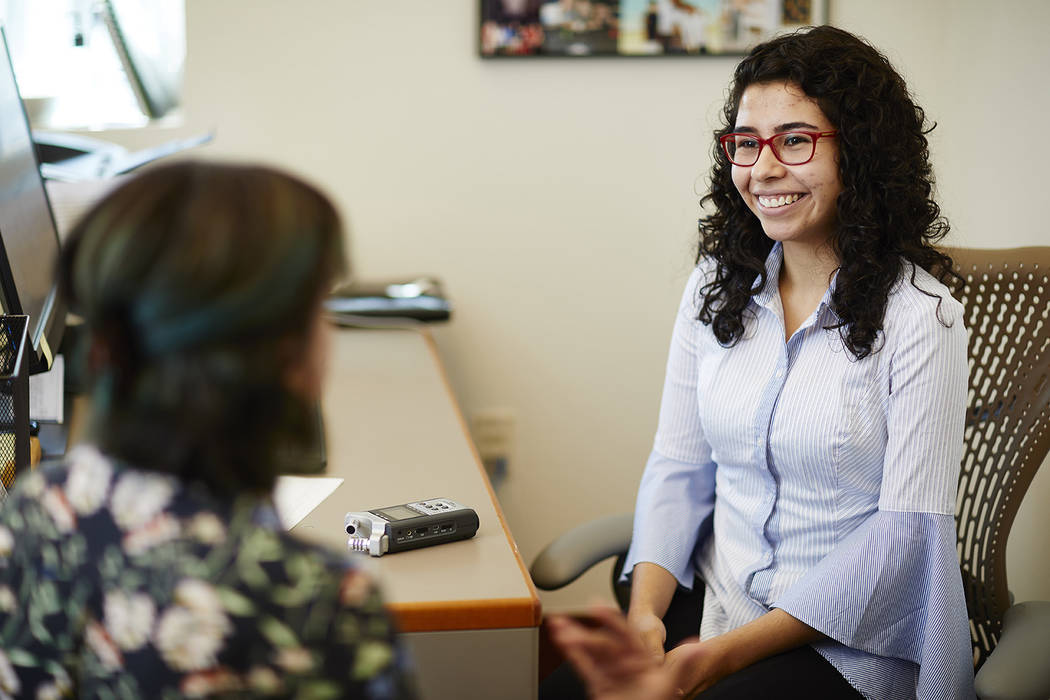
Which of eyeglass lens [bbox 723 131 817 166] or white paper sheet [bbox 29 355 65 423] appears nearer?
eyeglass lens [bbox 723 131 817 166]

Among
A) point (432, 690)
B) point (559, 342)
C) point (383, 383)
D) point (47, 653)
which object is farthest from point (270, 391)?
point (559, 342)

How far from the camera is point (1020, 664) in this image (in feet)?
3.42

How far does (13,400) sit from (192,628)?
692 mm

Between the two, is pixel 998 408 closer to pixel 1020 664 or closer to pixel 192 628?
pixel 1020 664

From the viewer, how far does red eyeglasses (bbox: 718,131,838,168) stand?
129 centimetres

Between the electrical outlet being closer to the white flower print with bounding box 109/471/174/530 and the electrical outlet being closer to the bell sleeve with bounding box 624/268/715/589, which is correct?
the bell sleeve with bounding box 624/268/715/589

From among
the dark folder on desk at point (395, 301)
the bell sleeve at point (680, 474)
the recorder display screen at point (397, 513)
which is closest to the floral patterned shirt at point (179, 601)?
the recorder display screen at point (397, 513)

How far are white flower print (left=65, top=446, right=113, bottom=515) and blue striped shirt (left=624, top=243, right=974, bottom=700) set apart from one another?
2.84 feet

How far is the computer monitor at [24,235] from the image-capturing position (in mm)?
1252

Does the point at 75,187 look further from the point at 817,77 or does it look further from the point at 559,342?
the point at 817,77

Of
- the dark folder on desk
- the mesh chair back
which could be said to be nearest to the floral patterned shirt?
the mesh chair back

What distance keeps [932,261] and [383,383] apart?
977mm

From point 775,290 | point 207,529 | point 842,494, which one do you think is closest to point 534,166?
point 775,290

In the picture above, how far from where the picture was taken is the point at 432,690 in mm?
988
